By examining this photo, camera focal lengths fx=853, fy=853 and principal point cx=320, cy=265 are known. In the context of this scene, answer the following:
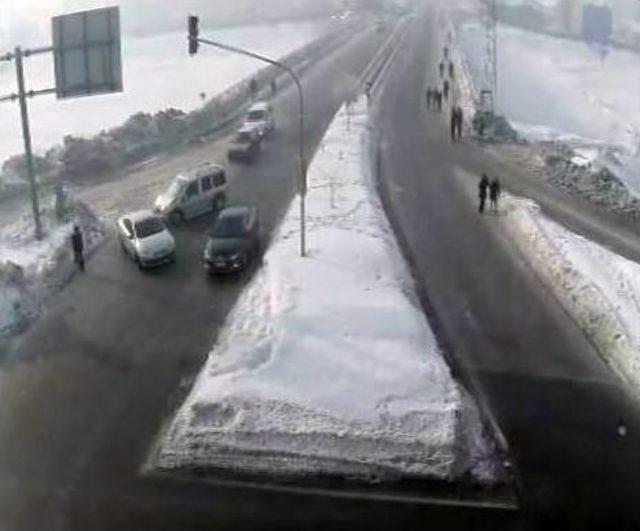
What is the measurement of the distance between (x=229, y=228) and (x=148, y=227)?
2.50 m

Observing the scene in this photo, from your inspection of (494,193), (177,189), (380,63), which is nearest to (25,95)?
(177,189)

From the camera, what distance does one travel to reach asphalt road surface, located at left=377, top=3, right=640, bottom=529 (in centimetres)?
1434

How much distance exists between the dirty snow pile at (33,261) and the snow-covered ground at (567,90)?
107 ft

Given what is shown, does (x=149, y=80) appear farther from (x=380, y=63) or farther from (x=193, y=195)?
(x=193, y=195)

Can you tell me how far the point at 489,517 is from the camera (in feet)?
44.5

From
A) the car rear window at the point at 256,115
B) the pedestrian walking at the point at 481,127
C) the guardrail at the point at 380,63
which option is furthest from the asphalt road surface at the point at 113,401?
the guardrail at the point at 380,63

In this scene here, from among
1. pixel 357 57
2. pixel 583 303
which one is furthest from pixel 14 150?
pixel 583 303

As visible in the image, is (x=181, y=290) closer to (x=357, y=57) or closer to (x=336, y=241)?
(x=336, y=241)

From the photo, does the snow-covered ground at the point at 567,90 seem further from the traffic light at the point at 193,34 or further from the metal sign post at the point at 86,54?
the traffic light at the point at 193,34

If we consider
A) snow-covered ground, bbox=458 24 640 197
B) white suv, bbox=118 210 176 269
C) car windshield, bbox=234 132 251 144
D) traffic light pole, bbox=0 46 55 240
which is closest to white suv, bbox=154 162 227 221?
white suv, bbox=118 210 176 269

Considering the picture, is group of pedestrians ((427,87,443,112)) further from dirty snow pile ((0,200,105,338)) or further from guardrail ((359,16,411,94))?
dirty snow pile ((0,200,105,338))

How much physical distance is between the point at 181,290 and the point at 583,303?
10.6 meters

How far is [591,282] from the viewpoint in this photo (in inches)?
856

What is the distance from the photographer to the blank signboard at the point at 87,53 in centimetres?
2675
